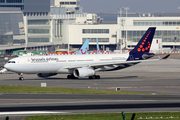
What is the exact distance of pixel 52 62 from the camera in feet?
187

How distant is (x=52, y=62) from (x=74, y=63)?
4.04 meters

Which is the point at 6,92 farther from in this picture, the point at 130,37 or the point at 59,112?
the point at 130,37

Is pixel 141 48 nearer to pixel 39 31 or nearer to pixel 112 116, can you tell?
pixel 112 116

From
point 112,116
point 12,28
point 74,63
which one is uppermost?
point 12,28

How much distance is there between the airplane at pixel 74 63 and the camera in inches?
2186

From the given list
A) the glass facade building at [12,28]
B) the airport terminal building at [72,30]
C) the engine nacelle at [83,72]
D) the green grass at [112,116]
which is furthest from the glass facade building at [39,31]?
the green grass at [112,116]

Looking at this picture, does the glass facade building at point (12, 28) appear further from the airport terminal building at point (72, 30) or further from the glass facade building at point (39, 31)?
the glass facade building at point (39, 31)

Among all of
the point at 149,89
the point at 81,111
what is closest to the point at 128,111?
the point at 81,111

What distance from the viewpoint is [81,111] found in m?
28.7

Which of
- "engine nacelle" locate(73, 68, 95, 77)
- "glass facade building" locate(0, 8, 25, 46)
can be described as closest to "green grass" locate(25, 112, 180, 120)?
"engine nacelle" locate(73, 68, 95, 77)

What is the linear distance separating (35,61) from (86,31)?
122 meters

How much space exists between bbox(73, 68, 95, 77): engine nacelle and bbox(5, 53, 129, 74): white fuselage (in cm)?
135

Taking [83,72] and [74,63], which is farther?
[74,63]

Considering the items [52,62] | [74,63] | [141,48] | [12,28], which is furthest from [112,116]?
[12,28]
